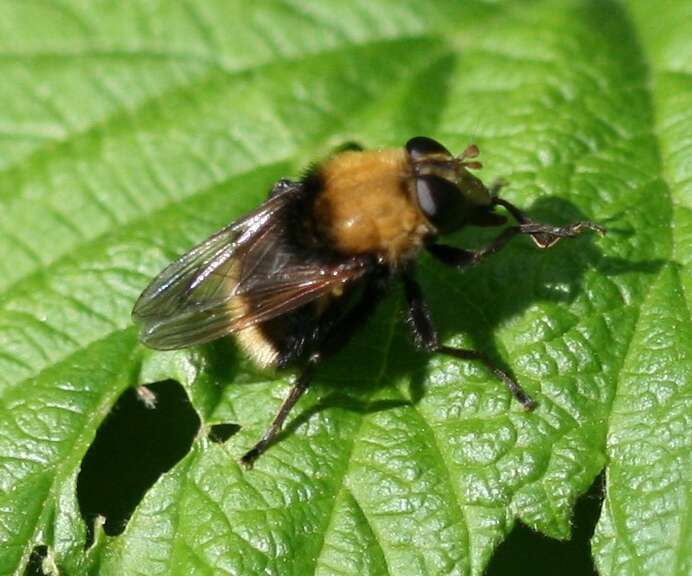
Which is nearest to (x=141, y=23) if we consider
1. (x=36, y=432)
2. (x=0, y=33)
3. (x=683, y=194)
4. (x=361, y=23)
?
(x=0, y=33)

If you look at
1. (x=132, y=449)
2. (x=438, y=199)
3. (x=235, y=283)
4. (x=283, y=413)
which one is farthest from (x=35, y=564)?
(x=438, y=199)

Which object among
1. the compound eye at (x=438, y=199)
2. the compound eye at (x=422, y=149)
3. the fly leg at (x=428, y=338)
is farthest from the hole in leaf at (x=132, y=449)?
the compound eye at (x=422, y=149)

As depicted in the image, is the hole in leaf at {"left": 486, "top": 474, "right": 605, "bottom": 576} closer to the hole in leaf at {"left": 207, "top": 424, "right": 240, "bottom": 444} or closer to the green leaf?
the green leaf

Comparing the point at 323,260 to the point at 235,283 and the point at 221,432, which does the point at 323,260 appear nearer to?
the point at 235,283

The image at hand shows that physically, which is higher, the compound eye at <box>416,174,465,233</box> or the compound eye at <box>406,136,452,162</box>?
the compound eye at <box>406,136,452,162</box>

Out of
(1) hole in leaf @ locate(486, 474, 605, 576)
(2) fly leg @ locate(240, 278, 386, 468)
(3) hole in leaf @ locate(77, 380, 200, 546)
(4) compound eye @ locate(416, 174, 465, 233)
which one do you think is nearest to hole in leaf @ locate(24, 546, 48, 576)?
(3) hole in leaf @ locate(77, 380, 200, 546)

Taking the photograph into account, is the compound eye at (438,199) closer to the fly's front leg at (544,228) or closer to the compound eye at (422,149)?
the compound eye at (422,149)

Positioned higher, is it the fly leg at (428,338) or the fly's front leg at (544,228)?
the fly's front leg at (544,228)

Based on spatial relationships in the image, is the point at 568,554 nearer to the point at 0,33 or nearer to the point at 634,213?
the point at 634,213
